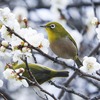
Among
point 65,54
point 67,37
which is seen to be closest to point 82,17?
point 67,37


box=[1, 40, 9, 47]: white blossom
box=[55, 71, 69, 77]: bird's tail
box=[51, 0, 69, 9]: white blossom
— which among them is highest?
box=[51, 0, 69, 9]: white blossom

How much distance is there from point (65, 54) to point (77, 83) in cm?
284

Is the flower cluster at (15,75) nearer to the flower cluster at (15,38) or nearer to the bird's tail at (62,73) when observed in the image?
the flower cluster at (15,38)

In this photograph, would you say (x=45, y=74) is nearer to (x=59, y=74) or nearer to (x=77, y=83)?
(x=59, y=74)

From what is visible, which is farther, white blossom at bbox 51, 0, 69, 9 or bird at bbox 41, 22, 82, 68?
white blossom at bbox 51, 0, 69, 9

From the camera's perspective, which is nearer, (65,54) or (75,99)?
(65,54)

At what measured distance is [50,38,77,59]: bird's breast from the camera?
4402mm

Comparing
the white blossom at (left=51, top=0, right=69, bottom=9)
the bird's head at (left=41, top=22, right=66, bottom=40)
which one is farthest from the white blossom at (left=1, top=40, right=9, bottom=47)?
the white blossom at (left=51, top=0, right=69, bottom=9)

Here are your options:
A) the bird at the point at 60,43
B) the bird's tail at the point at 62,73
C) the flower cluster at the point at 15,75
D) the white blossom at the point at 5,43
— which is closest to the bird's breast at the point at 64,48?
the bird at the point at 60,43

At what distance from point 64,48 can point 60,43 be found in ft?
0.29

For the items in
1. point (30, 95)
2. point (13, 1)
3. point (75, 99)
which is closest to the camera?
point (75, 99)

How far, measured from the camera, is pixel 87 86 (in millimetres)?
6855

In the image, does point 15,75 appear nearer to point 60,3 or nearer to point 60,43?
point 60,43

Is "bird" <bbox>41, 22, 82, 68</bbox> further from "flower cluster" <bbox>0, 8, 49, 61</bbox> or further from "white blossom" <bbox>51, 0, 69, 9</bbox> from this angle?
"flower cluster" <bbox>0, 8, 49, 61</bbox>
